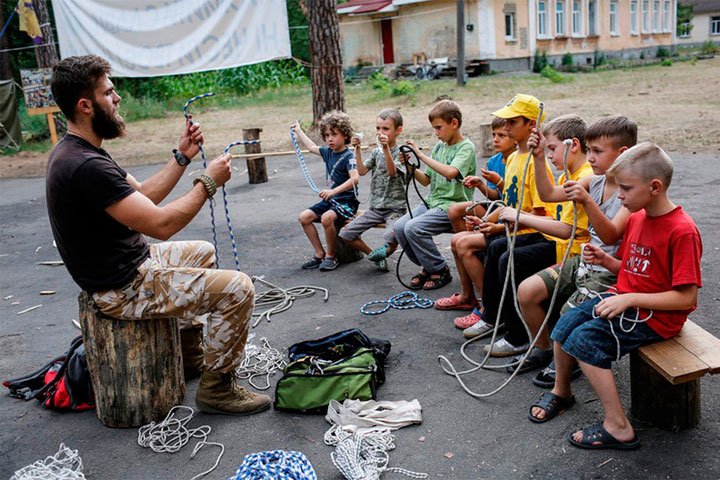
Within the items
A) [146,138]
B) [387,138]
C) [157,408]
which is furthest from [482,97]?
[157,408]

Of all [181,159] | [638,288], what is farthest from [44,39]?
[638,288]

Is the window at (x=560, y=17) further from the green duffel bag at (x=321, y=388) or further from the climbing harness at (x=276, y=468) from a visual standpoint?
the climbing harness at (x=276, y=468)

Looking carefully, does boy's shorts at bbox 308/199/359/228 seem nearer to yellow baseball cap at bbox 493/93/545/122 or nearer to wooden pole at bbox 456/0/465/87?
yellow baseball cap at bbox 493/93/545/122

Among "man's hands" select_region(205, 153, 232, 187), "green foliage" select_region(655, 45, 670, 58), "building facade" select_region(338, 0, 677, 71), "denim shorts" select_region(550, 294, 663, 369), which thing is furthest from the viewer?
"green foliage" select_region(655, 45, 670, 58)

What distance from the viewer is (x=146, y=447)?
3342 millimetres

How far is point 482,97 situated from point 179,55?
419 inches

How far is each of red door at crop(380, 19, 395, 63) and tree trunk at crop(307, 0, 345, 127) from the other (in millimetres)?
23043

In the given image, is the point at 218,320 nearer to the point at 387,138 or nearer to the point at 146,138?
the point at 387,138

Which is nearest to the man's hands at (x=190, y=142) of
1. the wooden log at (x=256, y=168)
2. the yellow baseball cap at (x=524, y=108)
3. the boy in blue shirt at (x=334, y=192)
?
the yellow baseball cap at (x=524, y=108)

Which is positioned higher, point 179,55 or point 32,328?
point 179,55

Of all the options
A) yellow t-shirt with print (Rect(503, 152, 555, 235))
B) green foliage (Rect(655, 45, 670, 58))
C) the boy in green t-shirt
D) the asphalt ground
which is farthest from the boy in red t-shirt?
green foliage (Rect(655, 45, 670, 58))

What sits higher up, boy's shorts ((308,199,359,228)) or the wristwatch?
the wristwatch

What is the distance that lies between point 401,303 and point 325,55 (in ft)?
24.9

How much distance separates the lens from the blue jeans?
17.0 feet
